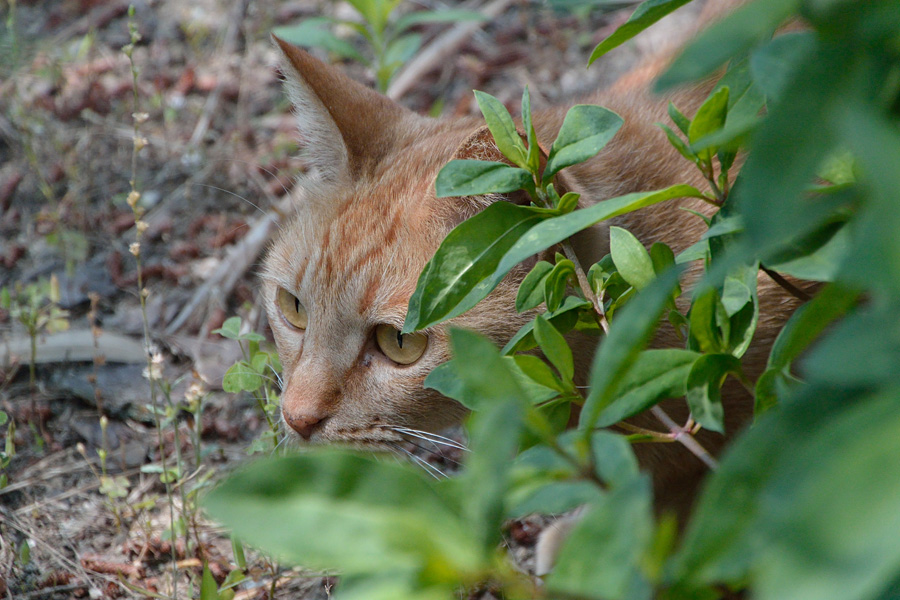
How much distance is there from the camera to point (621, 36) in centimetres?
111

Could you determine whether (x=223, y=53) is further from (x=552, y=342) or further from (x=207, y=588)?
(x=552, y=342)

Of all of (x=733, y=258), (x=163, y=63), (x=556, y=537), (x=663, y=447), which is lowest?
(x=556, y=537)

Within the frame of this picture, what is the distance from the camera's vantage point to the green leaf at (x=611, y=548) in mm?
602

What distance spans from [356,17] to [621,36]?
11.8ft

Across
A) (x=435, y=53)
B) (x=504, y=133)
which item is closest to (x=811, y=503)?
(x=504, y=133)

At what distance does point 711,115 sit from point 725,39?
1.62 ft

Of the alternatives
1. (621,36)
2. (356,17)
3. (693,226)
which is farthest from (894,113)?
(356,17)

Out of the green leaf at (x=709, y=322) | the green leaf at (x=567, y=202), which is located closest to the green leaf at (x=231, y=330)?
the green leaf at (x=567, y=202)

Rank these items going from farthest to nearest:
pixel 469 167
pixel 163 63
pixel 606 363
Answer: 1. pixel 163 63
2. pixel 469 167
3. pixel 606 363

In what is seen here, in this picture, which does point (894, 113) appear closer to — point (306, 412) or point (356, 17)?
point (306, 412)

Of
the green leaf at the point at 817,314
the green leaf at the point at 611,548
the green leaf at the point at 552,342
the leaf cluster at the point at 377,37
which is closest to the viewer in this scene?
the green leaf at the point at 611,548

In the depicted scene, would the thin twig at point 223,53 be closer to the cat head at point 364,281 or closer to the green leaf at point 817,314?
the cat head at point 364,281

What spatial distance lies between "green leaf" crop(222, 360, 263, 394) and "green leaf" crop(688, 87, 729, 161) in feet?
4.26

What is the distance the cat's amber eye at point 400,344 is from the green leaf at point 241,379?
1.11 feet
